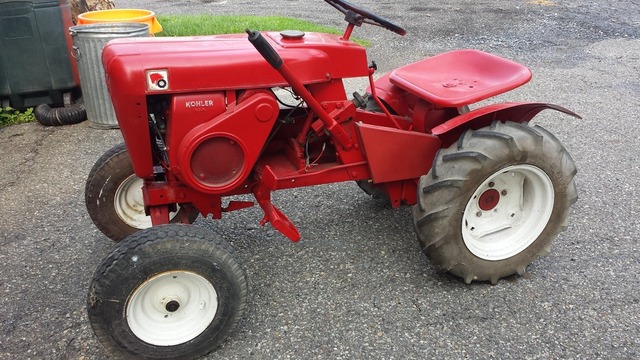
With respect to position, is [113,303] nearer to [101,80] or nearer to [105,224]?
[105,224]

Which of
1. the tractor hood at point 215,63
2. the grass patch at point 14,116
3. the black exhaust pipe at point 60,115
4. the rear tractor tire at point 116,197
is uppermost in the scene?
the tractor hood at point 215,63

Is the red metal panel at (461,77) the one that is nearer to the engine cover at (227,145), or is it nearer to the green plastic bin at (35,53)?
the engine cover at (227,145)

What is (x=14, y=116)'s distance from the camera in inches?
212

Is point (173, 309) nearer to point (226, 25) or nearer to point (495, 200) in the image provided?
point (495, 200)

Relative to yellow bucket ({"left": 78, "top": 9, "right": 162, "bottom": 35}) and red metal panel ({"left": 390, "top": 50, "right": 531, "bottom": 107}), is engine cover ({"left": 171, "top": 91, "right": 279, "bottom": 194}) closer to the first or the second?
red metal panel ({"left": 390, "top": 50, "right": 531, "bottom": 107})

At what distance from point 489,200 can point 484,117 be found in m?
0.43

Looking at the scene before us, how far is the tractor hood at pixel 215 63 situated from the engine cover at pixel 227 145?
0.37 feet

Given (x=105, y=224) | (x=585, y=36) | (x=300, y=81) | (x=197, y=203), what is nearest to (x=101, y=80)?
(x=105, y=224)

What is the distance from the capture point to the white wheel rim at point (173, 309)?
7.72 ft

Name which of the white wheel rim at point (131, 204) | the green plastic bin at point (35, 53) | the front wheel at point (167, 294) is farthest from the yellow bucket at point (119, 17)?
the front wheel at point (167, 294)

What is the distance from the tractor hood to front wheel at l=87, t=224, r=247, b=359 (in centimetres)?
62

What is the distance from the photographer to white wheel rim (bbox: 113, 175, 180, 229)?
3.15m

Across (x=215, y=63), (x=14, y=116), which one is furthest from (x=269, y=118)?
(x=14, y=116)

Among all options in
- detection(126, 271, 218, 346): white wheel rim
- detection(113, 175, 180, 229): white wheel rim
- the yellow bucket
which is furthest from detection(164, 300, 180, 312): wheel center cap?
the yellow bucket
